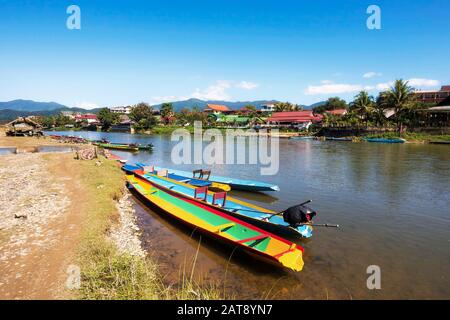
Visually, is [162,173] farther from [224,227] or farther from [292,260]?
[292,260]

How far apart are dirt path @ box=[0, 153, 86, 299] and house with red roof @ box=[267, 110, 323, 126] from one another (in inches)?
2806

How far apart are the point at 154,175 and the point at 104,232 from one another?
9.29 m

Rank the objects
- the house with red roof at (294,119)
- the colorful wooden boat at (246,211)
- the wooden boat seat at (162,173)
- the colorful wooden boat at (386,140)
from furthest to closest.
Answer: the house with red roof at (294,119), the colorful wooden boat at (386,140), the wooden boat seat at (162,173), the colorful wooden boat at (246,211)

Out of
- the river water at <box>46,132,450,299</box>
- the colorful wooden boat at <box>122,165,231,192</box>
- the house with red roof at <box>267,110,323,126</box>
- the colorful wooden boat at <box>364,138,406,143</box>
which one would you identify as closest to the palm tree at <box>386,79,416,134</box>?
the colorful wooden boat at <box>364,138,406,143</box>

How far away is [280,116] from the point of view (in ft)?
287

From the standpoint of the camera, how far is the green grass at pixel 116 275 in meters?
5.79

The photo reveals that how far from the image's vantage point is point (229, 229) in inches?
388

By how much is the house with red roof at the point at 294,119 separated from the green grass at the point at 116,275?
75015mm

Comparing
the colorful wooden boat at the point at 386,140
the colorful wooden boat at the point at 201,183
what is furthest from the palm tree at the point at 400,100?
the colorful wooden boat at the point at 201,183

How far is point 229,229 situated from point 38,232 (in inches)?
258

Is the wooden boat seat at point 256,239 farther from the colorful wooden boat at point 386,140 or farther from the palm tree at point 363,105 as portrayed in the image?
the palm tree at point 363,105
